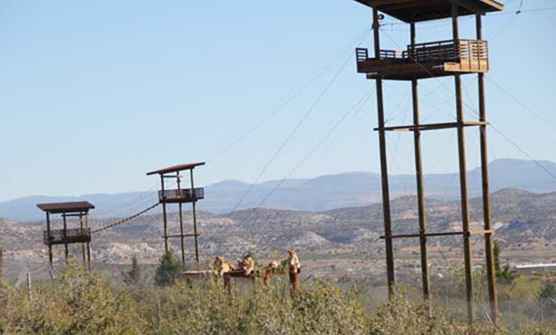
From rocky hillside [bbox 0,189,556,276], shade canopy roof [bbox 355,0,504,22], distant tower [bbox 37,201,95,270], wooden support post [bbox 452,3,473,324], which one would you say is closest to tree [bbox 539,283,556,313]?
wooden support post [bbox 452,3,473,324]

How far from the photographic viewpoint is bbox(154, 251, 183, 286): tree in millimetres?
50812

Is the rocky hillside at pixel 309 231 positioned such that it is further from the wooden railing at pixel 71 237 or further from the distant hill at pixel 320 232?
the wooden railing at pixel 71 237

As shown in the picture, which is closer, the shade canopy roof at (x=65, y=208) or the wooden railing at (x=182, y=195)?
the wooden railing at (x=182, y=195)

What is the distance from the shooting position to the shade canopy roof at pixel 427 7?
1372 inches

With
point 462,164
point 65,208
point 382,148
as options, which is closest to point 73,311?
point 382,148

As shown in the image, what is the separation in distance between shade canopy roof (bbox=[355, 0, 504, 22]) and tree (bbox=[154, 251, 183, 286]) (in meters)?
16.5

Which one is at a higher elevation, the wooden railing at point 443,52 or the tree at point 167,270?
the wooden railing at point 443,52

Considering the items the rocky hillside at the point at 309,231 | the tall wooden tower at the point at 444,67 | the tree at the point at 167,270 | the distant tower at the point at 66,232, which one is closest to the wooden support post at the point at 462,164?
the tall wooden tower at the point at 444,67

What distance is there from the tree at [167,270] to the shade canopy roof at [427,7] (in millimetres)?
16543

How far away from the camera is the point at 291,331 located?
25219 millimetres

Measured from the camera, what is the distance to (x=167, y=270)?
52.7 meters

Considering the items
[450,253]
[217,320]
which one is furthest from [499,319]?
[450,253]

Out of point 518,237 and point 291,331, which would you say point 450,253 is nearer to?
point 518,237

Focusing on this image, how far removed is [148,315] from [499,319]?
808cm
